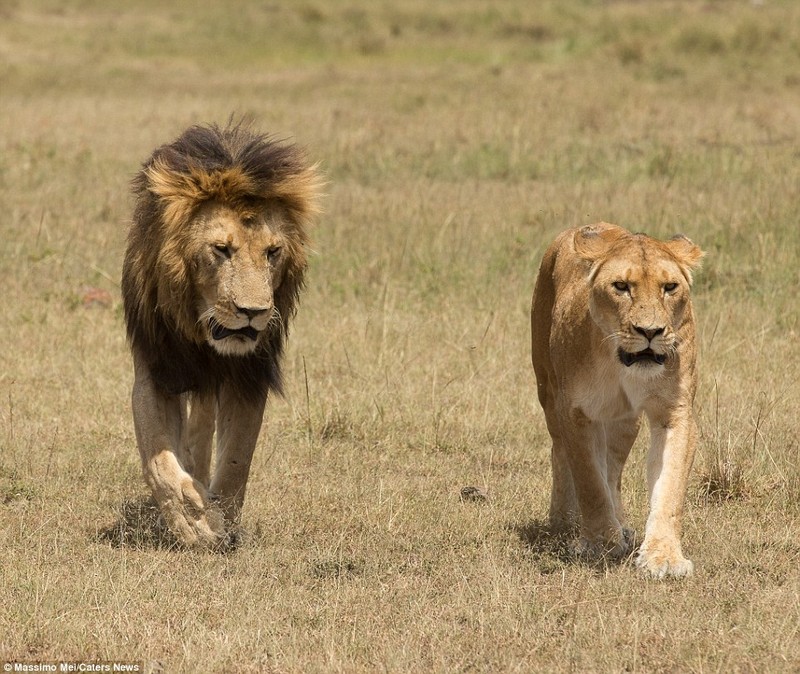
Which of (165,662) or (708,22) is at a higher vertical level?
(708,22)

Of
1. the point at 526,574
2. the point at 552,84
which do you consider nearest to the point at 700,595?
the point at 526,574

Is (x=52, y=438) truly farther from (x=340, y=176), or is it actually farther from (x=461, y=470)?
(x=340, y=176)

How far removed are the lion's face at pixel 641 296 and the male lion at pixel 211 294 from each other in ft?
3.70

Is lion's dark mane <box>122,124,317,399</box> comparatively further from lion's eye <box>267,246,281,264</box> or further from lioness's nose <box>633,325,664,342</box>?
lioness's nose <box>633,325,664,342</box>

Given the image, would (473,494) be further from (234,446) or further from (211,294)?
(211,294)

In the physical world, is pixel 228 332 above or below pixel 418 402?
above

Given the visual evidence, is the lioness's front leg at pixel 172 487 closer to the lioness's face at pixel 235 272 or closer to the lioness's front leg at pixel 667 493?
the lioness's face at pixel 235 272

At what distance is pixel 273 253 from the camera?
194 inches

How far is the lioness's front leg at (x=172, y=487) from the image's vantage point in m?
4.87

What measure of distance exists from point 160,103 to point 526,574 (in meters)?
13.7

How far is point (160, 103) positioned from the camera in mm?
17359

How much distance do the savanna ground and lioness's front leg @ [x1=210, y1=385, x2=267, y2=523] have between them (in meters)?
0.22

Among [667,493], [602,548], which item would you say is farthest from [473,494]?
[667,493]

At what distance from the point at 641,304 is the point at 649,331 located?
112mm
